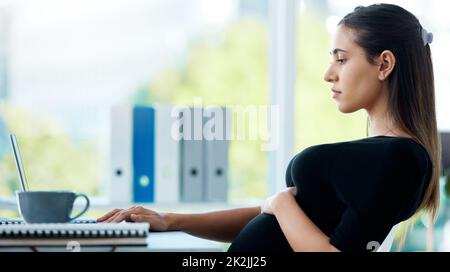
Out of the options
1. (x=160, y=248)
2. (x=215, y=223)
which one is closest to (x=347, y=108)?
(x=215, y=223)

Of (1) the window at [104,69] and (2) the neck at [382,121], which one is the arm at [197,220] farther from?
(1) the window at [104,69]

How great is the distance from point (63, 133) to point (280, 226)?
233 centimetres

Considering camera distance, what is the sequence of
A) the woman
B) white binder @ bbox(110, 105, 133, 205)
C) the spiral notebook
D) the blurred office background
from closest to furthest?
the spiral notebook, the woman, white binder @ bbox(110, 105, 133, 205), the blurred office background

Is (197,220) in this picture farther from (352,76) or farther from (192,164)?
(192,164)

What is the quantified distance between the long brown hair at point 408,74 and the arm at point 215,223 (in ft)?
1.00

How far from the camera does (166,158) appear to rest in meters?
2.50

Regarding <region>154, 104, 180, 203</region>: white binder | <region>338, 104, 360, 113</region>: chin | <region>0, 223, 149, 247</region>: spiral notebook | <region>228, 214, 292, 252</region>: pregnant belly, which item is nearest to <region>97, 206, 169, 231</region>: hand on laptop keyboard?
<region>228, 214, 292, 252</region>: pregnant belly

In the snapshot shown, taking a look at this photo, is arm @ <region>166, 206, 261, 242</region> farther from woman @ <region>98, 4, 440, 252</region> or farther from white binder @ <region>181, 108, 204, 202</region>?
white binder @ <region>181, 108, 204, 202</region>

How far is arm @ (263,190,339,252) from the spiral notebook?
29cm

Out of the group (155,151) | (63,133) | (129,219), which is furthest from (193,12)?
(129,219)

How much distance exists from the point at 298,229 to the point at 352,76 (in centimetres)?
32

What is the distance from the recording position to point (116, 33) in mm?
3600

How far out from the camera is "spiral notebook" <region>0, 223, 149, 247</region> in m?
1.03
